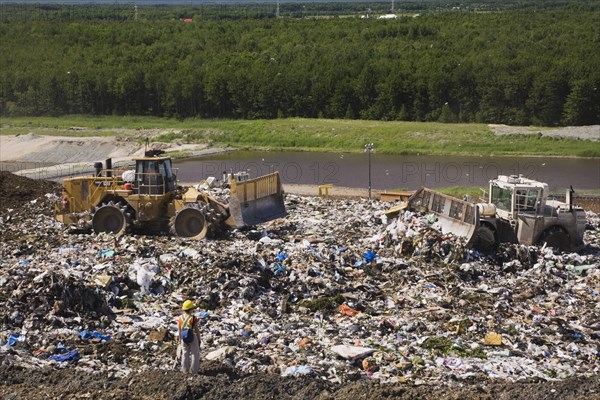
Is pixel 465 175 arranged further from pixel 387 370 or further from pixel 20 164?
pixel 387 370

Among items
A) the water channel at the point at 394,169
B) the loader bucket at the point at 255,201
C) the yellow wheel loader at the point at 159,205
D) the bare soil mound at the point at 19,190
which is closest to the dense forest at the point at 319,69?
the water channel at the point at 394,169

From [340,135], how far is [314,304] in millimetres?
36279

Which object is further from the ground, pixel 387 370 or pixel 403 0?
pixel 403 0

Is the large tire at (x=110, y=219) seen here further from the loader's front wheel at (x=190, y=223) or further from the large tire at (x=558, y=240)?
the large tire at (x=558, y=240)

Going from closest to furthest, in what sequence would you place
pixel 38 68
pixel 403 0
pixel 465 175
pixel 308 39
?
pixel 465 175, pixel 38 68, pixel 308 39, pixel 403 0

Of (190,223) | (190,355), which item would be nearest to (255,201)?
(190,223)

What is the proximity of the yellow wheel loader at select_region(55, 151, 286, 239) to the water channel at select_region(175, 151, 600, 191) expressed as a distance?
46.3 feet

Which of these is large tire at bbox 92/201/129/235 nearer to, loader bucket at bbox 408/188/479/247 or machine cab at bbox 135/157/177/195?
machine cab at bbox 135/157/177/195

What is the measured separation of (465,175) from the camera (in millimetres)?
37844

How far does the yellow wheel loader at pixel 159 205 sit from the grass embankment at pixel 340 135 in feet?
87.2

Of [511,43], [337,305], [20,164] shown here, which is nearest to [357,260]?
[337,305]

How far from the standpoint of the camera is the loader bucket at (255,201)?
20781 mm

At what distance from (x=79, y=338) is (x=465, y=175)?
85.1ft

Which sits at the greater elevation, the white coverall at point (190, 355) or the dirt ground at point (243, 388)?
the white coverall at point (190, 355)
